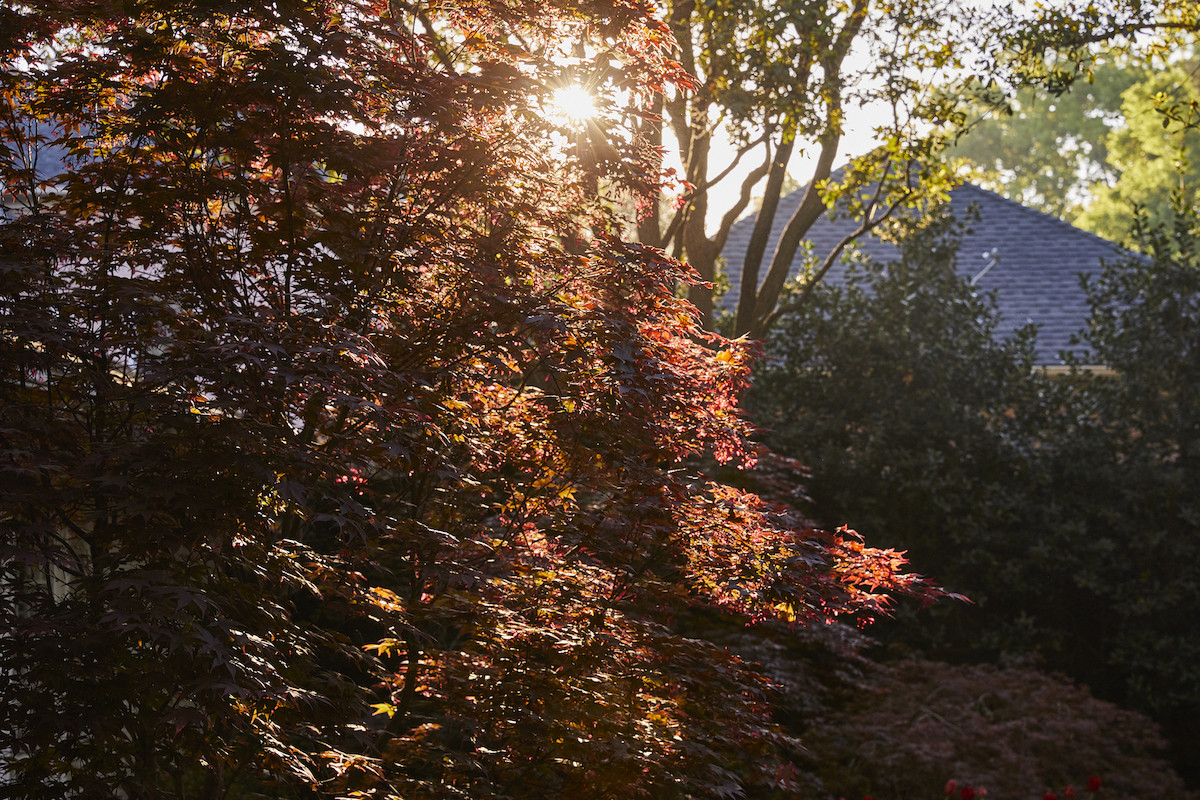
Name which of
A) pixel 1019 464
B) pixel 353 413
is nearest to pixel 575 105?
pixel 353 413

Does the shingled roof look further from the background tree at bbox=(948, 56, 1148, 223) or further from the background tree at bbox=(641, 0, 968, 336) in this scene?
the background tree at bbox=(948, 56, 1148, 223)

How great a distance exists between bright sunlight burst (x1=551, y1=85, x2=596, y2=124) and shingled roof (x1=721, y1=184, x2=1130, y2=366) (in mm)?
11814

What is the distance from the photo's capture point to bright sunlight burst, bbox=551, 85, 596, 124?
4406 millimetres

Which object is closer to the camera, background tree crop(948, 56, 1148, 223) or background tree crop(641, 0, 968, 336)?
background tree crop(641, 0, 968, 336)

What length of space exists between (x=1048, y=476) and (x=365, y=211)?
950 centimetres

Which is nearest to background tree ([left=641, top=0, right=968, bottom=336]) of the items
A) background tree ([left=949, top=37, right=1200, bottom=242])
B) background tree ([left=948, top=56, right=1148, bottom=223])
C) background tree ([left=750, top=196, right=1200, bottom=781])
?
background tree ([left=750, top=196, right=1200, bottom=781])

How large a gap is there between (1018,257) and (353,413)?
16.3 m

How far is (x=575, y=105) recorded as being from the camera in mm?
4430

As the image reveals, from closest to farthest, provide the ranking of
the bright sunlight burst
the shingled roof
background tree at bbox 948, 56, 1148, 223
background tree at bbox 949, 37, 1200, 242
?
1. the bright sunlight burst
2. the shingled roof
3. background tree at bbox 949, 37, 1200, 242
4. background tree at bbox 948, 56, 1148, 223

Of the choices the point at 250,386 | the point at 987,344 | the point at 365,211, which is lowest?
the point at 250,386

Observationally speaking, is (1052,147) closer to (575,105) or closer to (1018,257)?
(1018,257)

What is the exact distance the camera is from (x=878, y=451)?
11.6 meters

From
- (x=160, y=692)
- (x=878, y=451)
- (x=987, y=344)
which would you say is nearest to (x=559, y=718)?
(x=160, y=692)

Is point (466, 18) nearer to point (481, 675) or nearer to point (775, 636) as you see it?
point (481, 675)
